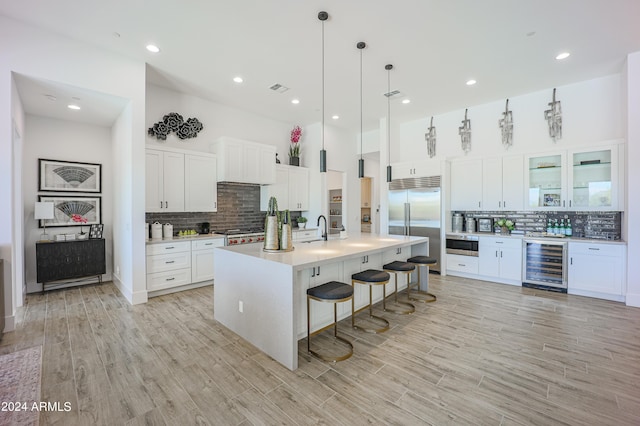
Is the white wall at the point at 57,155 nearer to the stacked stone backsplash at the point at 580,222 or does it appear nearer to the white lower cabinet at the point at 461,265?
the white lower cabinet at the point at 461,265

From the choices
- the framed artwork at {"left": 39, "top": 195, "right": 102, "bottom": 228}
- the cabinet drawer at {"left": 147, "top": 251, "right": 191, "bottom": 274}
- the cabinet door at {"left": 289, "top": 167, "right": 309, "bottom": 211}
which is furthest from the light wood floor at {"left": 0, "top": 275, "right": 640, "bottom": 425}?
the cabinet door at {"left": 289, "top": 167, "right": 309, "bottom": 211}

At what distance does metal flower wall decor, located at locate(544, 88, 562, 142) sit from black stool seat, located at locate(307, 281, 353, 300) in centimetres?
489

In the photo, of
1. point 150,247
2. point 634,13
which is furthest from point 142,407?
point 634,13

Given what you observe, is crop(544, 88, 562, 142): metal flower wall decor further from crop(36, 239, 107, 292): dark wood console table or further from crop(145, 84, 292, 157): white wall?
crop(36, 239, 107, 292): dark wood console table

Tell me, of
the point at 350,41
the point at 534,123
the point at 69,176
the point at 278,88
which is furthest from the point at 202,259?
the point at 534,123

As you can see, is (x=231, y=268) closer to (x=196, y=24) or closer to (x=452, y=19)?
(x=196, y=24)

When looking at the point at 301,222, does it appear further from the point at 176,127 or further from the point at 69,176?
the point at 69,176

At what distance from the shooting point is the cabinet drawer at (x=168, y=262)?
427cm

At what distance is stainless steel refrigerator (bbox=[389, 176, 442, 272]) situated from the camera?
570 centimetres

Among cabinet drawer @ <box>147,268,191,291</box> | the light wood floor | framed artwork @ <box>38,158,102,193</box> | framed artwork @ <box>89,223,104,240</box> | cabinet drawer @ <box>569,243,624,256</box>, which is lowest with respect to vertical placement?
the light wood floor

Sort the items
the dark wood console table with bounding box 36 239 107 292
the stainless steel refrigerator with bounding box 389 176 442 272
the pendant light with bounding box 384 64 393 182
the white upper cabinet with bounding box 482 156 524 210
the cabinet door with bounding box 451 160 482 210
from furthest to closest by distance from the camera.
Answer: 1. the stainless steel refrigerator with bounding box 389 176 442 272
2. the cabinet door with bounding box 451 160 482 210
3. the white upper cabinet with bounding box 482 156 524 210
4. the dark wood console table with bounding box 36 239 107 292
5. the pendant light with bounding box 384 64 393 182

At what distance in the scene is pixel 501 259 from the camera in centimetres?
501

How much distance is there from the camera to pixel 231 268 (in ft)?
10.1

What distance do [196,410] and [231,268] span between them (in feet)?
4.50
